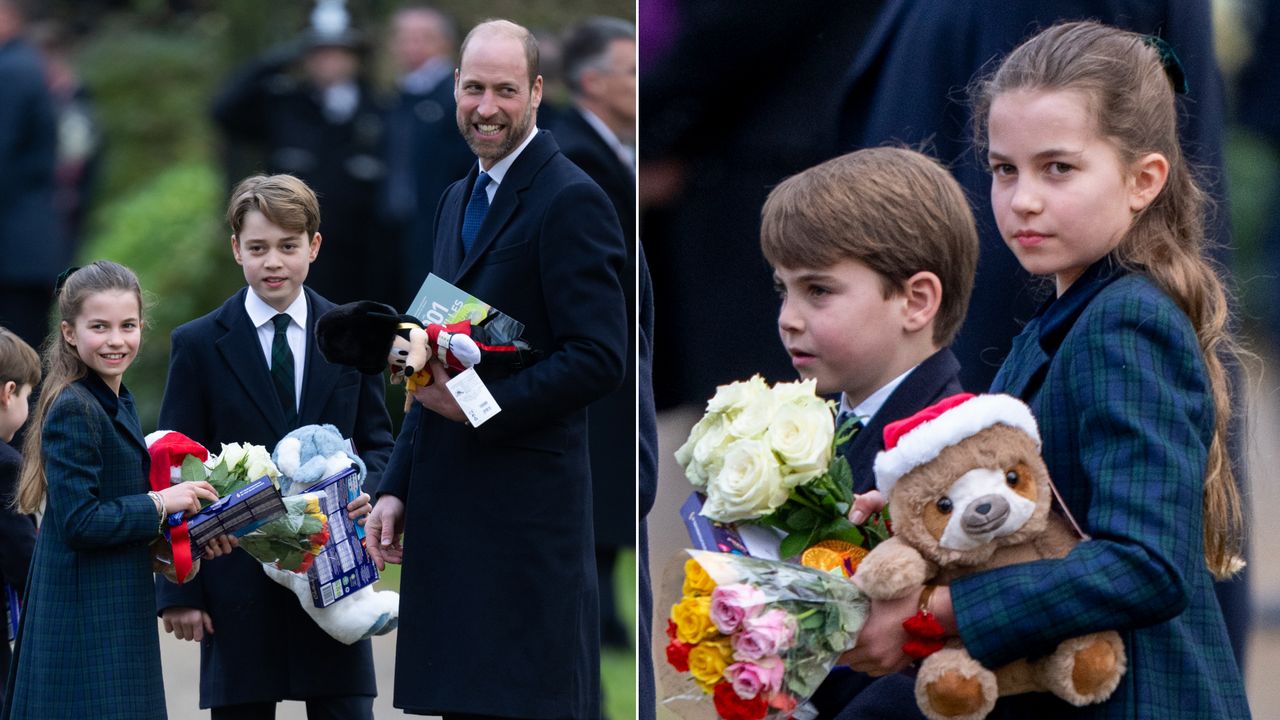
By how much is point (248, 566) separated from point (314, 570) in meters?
0.19

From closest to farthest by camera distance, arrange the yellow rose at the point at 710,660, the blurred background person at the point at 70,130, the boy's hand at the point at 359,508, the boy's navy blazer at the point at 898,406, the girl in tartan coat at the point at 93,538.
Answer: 1. the yellow rose at the point at 710,660
2. the boy's navy blazer at the point at 898,406
3. the girl in tartan coat at the point at 93,538
4. the boy's hand at the point at 359,508
5. the blurred background person at the point at 70,130

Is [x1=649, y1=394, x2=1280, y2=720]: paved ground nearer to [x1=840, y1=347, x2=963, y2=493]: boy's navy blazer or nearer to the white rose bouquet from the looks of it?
[x1=840, y1=347, x2=963, y2=493]: boy's navy blazer

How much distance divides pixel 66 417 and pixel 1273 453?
2656 mm

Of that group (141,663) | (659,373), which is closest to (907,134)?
(659,373)

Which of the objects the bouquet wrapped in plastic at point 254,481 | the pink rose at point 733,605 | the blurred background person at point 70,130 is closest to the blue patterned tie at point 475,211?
the bouquet wrapped in plastic at point 254,481

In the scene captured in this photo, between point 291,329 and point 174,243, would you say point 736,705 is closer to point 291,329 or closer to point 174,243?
point 291,329

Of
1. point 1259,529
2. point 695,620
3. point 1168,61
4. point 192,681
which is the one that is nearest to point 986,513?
point 695,620

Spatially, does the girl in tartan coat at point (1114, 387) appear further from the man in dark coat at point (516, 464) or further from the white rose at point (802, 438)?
the man in dark coat at point (516, 464)

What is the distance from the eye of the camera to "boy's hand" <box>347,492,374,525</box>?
3344mm

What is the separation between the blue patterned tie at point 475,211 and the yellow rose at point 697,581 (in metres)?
1.23

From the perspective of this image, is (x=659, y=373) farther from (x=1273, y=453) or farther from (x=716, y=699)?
(x=716, y=699)

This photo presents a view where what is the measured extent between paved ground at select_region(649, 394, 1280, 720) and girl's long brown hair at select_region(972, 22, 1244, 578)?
101cm

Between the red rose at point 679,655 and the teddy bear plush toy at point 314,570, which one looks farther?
the teddy bear plush toy at point 314,570

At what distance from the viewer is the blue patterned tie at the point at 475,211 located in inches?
130
